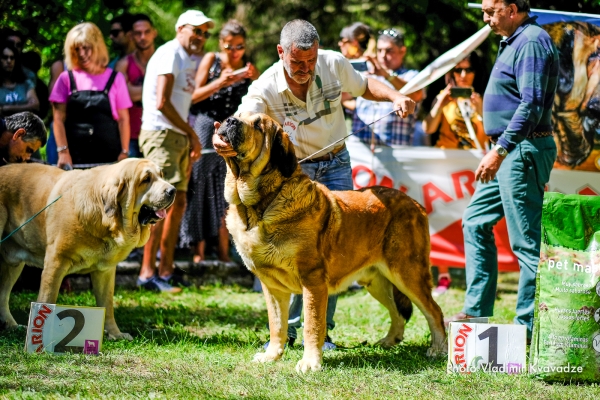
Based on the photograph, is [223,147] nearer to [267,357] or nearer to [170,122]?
[267,357]

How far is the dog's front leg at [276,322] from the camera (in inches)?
203

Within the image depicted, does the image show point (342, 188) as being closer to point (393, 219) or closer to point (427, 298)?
point (393, 219)

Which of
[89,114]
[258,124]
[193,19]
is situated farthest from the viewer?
[193,19]

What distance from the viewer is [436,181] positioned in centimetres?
870

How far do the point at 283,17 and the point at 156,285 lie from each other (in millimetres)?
8391

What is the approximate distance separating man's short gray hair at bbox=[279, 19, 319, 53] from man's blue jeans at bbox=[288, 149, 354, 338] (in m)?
0.95

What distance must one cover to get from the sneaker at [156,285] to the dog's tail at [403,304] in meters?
3.01

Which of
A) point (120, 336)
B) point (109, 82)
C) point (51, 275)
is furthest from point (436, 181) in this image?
point (51, 275)

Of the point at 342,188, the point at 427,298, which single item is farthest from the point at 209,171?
the point at 427,298

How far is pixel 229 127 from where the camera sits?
4582 millimetres

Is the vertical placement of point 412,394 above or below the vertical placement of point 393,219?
below

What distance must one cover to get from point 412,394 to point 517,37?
2.81 metres

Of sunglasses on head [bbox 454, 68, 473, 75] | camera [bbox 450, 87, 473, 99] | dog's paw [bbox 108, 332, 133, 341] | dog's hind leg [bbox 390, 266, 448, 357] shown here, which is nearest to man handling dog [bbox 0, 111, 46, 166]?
dog's paw [bbox 108, 332, 133, 341]

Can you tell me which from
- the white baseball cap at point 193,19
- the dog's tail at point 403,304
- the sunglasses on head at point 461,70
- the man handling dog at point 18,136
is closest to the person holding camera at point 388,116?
the sunglasses on head at point 461,70
